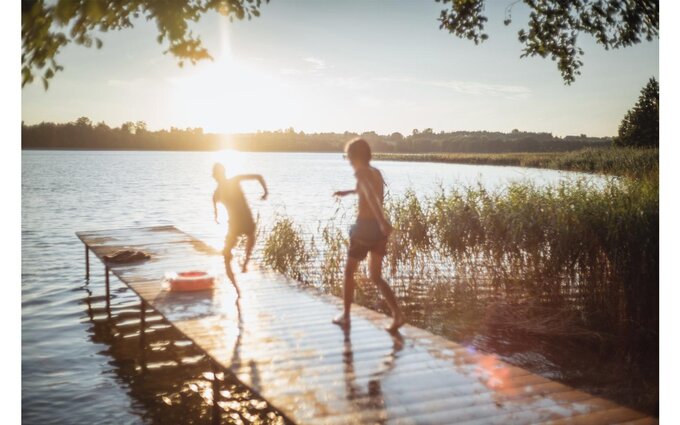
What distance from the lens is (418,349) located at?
3.60 metres

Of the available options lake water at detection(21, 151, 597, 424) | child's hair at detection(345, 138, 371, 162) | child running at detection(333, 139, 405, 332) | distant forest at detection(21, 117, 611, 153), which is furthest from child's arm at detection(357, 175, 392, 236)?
distant forest at detection(21, 117, 611, 153)

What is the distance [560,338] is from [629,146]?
2.33 m

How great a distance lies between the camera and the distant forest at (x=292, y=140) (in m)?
6.38

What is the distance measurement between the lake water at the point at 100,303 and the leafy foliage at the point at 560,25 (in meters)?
1.46

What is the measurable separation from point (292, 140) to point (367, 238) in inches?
173

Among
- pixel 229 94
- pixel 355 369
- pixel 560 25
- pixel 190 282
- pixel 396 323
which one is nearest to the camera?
pixel 355 369

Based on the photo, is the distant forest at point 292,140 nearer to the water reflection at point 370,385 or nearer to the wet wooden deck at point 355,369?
the wet wooden deck at point 355,369

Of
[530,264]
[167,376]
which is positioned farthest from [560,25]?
[167,376]

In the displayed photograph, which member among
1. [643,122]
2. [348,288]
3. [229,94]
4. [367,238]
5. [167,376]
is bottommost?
[167,376]

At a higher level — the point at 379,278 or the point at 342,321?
the point at 379,278

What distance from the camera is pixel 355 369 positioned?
10.7ft

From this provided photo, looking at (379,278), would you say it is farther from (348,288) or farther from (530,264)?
(530,264)

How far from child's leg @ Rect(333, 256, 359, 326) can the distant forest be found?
2.22 m
